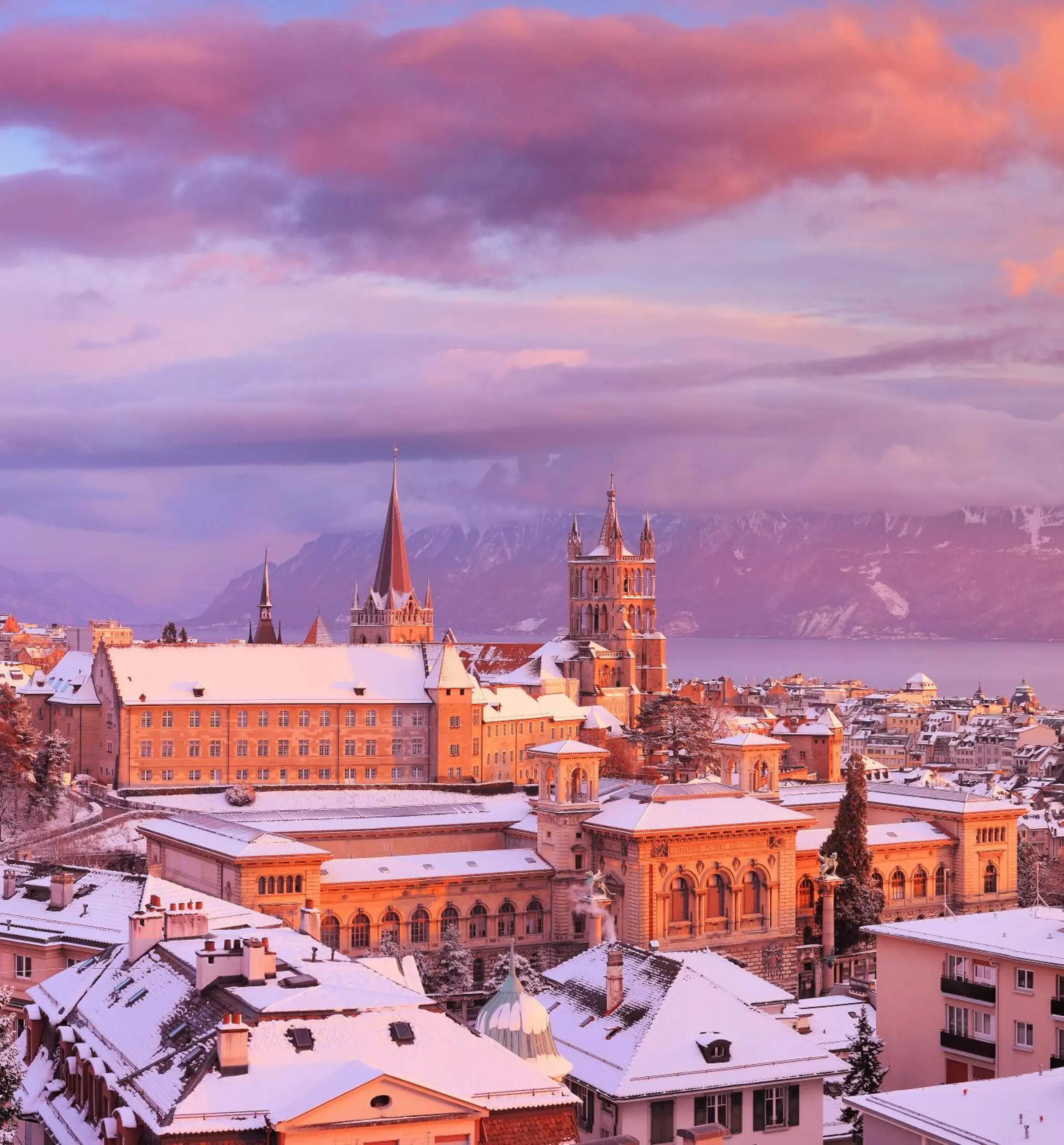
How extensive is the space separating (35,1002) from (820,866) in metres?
50.6

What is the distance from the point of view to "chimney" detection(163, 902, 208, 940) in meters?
39.9

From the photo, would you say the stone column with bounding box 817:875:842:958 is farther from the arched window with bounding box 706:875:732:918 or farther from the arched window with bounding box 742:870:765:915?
the arched window with bounding box 706:875:732:918

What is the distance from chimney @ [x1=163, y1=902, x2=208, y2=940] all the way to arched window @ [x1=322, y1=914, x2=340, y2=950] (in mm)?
33275

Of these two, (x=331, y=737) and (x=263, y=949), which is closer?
(x=263, y=949)

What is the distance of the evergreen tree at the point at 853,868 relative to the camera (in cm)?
8188

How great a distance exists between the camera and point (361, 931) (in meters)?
74.9

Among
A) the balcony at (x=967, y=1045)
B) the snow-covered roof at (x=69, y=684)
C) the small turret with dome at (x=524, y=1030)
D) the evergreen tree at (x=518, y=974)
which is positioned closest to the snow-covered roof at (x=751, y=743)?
the evergreen tree at (x=518, y=974)

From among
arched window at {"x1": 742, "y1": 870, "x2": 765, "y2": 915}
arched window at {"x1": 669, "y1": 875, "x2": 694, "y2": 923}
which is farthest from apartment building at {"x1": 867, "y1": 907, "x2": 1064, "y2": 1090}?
arched window at {"x1": 742, "y1": 870, "x2": 765, "y2": 915}

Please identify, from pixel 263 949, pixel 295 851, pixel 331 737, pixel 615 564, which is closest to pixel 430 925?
pixel 295 851

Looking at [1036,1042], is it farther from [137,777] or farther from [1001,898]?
[137,777]

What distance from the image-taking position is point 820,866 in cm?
8481

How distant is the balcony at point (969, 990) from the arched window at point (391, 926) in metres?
31.2

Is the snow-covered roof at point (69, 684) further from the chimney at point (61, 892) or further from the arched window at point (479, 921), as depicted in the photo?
the chimney at point (61, 892)

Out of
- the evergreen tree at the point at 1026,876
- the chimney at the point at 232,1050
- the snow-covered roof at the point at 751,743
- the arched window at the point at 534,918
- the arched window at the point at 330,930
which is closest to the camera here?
the chimney at the point at 232,1050
